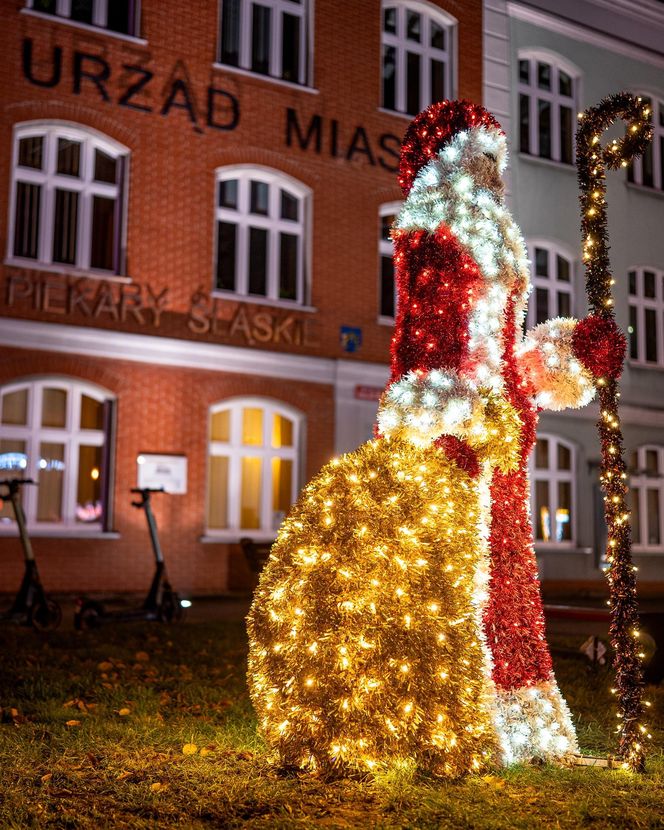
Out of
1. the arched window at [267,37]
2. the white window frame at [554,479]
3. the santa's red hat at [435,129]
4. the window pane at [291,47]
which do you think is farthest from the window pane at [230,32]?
the santa's red hat at [435,129]

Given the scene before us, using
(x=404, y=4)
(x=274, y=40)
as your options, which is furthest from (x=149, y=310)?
(x=404, y=4)

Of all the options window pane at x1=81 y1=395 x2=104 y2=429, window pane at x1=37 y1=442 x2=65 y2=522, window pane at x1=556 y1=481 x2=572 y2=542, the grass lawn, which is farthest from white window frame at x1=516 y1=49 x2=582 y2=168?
the grass lawn

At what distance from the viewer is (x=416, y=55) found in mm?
17953

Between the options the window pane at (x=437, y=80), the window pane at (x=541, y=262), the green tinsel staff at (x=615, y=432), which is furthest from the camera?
the window pane at (x=541, y=262)

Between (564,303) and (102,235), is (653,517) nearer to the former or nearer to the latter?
(564,303)

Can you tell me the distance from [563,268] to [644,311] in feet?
7.01

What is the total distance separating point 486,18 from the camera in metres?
18.7

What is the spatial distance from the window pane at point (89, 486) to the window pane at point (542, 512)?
8212 mm

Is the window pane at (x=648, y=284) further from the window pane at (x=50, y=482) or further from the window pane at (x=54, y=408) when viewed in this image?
the window pane at (x=50, y=482)

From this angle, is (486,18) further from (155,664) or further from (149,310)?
(155,664)

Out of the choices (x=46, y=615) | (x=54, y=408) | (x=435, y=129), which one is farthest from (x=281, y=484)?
(x=435, y=129)

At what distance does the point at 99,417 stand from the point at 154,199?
3242 mm

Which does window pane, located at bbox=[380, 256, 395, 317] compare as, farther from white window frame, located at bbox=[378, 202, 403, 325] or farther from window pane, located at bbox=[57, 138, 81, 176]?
window pane, located at bbox=[57, 138, 81, 176]

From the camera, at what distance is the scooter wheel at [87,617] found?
10.2m
